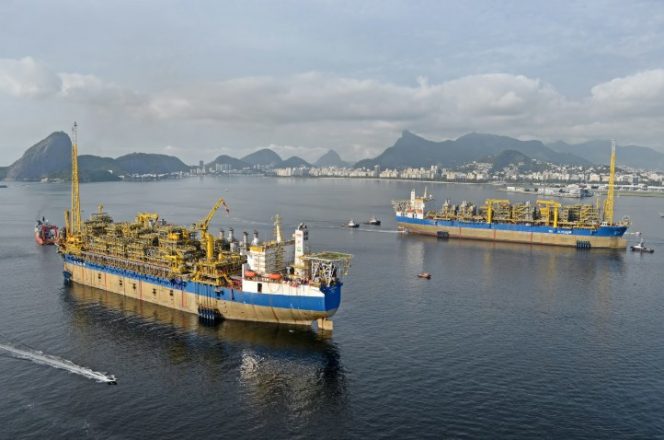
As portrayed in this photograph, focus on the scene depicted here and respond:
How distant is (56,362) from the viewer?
50.6 metres

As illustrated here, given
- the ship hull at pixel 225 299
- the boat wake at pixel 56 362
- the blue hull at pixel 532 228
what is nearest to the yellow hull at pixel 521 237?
the blue hull at pixel 532 228

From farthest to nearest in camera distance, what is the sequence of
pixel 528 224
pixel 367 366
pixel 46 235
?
1. pixel 528 224
2. pixel 46 235
3. pixel 367 366

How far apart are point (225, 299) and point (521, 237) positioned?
9810 cm

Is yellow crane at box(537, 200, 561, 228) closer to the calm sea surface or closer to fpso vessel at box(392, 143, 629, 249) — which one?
fpso vessel at box(392, 143, 629, 249)

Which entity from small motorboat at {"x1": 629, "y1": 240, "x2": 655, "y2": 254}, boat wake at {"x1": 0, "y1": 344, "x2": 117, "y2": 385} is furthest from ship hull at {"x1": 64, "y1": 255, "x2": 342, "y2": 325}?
small motorboat at {"x1": 629, "y1": 240, "x2": 655, "y2": 254}

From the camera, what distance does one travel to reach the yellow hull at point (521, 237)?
411ft

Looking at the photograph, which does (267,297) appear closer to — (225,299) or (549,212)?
(225,299)

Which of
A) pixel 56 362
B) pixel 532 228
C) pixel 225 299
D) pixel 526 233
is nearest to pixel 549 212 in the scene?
pixel 532 228

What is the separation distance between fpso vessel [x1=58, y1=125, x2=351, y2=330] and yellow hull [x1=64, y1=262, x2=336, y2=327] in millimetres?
135

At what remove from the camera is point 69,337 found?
58.5 metres

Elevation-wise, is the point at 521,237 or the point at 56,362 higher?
the point at 521,237

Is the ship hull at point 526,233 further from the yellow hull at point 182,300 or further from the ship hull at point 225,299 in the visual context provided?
the yellow hull at point 182,300

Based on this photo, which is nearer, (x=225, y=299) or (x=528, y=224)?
(x=225, y=299)

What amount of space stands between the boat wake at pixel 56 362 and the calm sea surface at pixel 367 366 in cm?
91
